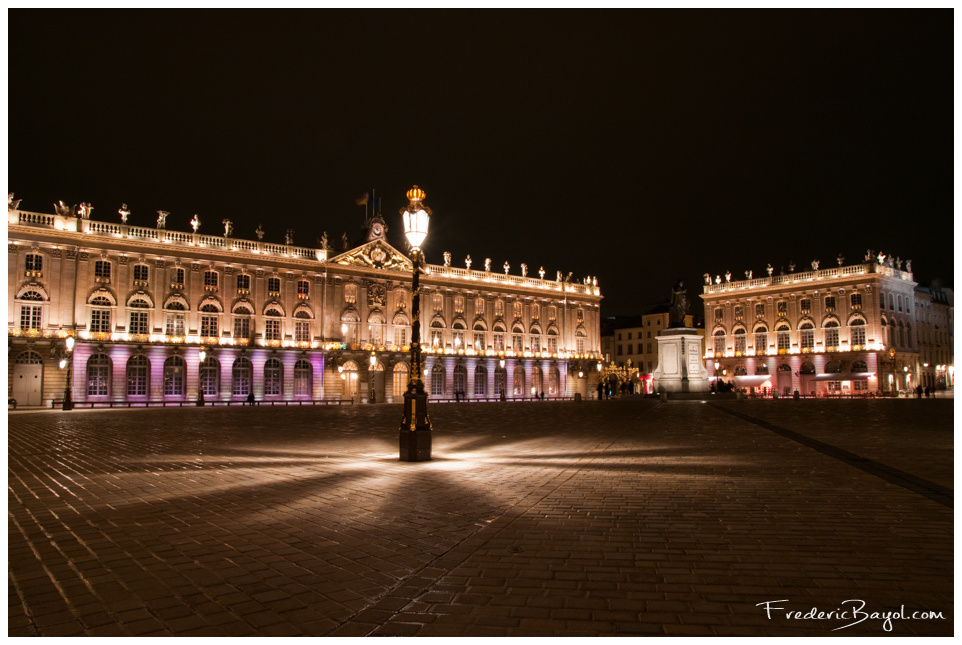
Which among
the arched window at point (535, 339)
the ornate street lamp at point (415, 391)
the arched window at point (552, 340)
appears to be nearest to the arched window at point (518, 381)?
the arched window at point (535, 339)

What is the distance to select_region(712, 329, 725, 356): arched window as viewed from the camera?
81250 mm

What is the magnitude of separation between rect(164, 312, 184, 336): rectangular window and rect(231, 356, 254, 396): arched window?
4.85m

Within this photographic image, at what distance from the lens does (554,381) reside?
73.9 m

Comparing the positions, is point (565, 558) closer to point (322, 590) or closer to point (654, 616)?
point (654, 616)

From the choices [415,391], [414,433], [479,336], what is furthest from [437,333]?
[414,433]

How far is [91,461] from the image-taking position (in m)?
12.6

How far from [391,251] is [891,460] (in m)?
55.4

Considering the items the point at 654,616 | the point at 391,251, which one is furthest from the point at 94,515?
the point at 391,251

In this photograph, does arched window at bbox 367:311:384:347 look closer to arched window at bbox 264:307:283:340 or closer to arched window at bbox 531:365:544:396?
arched window at bbox 264:307:283:340

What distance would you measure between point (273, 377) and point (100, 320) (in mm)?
13407

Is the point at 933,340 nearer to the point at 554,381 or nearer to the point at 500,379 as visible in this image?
the point at 554,381

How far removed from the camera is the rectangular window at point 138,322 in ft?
164

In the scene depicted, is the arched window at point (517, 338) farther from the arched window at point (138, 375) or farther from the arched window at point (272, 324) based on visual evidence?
the arched window at point (138, 375)

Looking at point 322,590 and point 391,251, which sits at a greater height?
point 391,251
